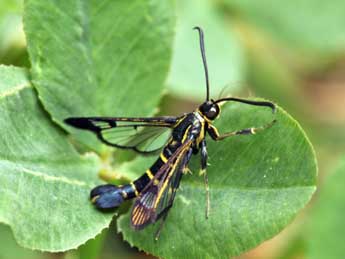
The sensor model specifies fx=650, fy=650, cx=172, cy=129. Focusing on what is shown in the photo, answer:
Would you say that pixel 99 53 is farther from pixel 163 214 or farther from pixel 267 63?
pixel 267 63

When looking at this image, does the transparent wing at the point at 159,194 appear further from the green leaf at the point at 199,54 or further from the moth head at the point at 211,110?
the green leaf at the point at 199,54

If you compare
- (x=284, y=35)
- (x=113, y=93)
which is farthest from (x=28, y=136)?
(x=284, y=35)

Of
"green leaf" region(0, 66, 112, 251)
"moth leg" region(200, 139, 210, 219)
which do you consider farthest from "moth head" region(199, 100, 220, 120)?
"green leaf" region(0, 66, 112, 251)

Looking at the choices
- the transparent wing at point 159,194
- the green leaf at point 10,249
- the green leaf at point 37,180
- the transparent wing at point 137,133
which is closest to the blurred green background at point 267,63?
the green leaf at point 10,249

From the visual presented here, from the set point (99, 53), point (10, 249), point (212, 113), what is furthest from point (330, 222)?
point (10, 249)

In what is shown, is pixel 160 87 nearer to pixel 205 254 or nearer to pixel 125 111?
pixel 125 111
